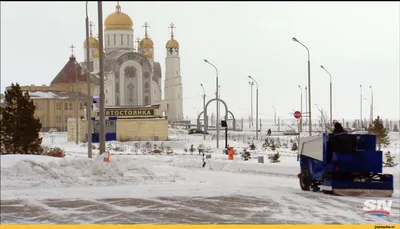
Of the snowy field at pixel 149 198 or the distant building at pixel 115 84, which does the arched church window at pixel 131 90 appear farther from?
the snowy field at pixel 149 198

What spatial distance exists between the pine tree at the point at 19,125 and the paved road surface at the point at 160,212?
1200cm

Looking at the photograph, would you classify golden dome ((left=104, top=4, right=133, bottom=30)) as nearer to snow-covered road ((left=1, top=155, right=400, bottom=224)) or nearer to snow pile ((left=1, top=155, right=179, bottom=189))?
snow-covered road ((left=1, top=155, right=400, bottom=224))

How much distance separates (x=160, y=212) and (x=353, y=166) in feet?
17.6

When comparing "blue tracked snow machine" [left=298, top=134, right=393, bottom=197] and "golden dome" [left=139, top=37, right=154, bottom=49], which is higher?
"golden dome" [left=139, top=37, right=154, bottom=49]

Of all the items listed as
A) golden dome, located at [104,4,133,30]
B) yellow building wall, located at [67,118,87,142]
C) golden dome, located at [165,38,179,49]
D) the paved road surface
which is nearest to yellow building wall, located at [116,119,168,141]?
yellow building wall, located at [67,118,87,142]

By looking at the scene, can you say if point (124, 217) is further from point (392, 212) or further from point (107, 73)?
point (107, 73)

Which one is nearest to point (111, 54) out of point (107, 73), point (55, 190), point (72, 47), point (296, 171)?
point (107, 73)

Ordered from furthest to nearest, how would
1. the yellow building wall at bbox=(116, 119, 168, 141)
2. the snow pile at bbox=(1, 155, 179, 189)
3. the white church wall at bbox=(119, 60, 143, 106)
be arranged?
the white church wall at bbox=(119, 60, 143, 106), the yellow building wall at bbox=(116, 119, 168, 141), the snow pile at bbox=(1, 155, 179, 189)

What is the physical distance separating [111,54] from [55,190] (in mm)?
73137

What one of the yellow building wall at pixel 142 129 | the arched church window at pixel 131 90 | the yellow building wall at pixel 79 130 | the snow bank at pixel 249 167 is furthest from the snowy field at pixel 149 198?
the arched church window at pixel 131 90

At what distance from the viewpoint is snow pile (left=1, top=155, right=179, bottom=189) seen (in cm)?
1939

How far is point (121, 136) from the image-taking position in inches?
2426

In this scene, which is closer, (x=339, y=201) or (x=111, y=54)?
(x=339, y=201)

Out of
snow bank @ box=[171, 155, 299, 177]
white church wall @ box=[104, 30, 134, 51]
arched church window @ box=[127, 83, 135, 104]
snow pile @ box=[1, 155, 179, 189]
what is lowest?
snow bank @ box=[171, 155, 299, 177]
